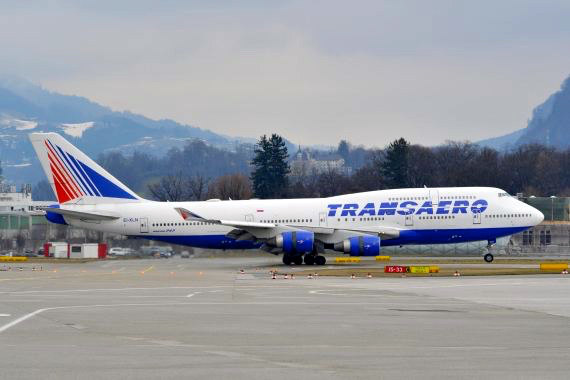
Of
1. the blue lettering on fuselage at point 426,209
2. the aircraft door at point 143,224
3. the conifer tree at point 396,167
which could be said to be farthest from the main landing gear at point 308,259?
the conifer tree at point 396,167

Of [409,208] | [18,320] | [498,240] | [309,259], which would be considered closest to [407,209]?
[409,208]

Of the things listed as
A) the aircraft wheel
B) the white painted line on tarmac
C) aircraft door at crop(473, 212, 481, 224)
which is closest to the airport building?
aircraft door at crop(473, 212, 481, 224)

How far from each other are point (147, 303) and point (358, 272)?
17.7 metres

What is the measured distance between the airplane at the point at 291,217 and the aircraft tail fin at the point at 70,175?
0.18ft

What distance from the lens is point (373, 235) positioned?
→ 186 ft

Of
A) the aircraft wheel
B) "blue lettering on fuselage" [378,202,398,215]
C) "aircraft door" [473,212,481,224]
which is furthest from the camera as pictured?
"aircraft door" [473,212,481,224]

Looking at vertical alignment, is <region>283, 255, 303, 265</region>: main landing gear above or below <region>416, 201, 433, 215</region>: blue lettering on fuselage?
below

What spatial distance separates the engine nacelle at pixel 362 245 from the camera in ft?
182

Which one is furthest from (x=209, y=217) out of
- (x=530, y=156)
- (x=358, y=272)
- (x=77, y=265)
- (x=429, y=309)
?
(x=530, y=156)

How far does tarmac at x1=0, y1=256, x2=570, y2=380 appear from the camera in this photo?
57.7 feet

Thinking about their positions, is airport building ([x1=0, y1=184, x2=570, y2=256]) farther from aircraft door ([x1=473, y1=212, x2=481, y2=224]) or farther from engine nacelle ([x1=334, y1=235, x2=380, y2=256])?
engine nacelle ([x1=334, y1=235, x2=380, y2=256])

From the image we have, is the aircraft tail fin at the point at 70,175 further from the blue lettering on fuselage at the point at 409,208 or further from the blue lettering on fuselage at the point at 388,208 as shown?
the blue lettering on fuselage at the point at 388,208

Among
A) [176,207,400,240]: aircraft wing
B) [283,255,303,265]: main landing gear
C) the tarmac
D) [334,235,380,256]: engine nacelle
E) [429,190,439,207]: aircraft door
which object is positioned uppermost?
[429,190,439,207]: aircraft door

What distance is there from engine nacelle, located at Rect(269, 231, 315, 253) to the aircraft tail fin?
10714 mm
